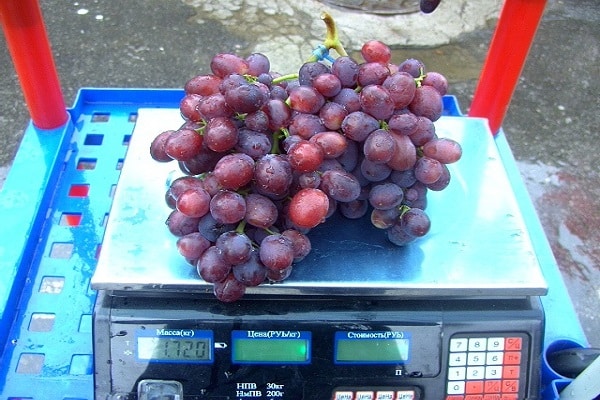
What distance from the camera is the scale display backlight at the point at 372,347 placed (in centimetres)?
84

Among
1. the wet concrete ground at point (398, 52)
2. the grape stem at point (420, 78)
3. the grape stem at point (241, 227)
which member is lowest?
the wet concrete ground at point (398, 52)

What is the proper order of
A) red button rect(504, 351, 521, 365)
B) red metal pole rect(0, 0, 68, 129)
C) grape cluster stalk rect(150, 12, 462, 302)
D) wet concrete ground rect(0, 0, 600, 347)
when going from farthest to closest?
1. wet concrete ground rect(0, 0, 600, 347)
2. red metal pole rect(0, 0, 68, 129)
3. red button rect(504, 351, 521, 365)
4. grape cluster stalk rect(150, 12, 462, 302)

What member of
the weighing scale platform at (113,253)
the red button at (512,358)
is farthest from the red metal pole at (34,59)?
the red button at (512,358)

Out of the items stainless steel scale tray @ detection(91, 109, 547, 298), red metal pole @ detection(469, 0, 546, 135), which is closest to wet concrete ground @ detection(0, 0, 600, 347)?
red metal pole @ detection(469, 0, 546, 135)

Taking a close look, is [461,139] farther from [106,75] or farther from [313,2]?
[313,2]

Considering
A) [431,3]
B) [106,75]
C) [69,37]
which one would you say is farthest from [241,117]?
[69,37]

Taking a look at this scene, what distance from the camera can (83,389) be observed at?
96 cm

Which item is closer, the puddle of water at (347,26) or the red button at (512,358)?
the red button at (512,358)

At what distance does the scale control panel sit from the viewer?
0.83 m

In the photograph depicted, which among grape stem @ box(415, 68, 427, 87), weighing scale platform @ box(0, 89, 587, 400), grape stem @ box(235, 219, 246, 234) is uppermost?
grape stem @ box(415, 68, 427, 87)

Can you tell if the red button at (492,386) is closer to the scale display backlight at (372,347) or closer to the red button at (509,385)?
the red button at (509,385)

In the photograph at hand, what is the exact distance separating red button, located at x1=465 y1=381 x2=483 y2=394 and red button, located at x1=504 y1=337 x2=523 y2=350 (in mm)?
60

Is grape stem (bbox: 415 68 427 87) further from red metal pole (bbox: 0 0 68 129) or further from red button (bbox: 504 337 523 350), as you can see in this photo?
red metal pole (bbox: 0 0 68 129)

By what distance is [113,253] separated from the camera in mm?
883
